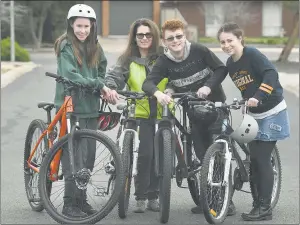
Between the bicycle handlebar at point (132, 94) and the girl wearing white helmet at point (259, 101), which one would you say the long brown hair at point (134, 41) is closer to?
the bicycle handlebar at point (132, 94)

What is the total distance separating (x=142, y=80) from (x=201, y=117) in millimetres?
647

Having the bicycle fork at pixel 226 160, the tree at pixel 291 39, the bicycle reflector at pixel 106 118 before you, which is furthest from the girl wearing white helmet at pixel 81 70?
the tree at pixel 291 39

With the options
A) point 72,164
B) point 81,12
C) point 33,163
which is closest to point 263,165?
point 72,164

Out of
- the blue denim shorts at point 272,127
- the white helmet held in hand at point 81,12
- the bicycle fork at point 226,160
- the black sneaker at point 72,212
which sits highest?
the white helmet held in hand at point 81,12

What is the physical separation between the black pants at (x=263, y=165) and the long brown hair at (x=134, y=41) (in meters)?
1.22

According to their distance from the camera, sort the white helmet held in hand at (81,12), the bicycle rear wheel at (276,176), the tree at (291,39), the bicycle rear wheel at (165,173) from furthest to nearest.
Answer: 1. the tree at (291,39)
2. the bicycle rear wheel at (276,176)
3. the white helmet held in hand at (81,12)
4. the bicycle rear wheel at (165,173)

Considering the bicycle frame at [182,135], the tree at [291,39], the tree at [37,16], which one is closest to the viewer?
the bicycle frame at [182,135]

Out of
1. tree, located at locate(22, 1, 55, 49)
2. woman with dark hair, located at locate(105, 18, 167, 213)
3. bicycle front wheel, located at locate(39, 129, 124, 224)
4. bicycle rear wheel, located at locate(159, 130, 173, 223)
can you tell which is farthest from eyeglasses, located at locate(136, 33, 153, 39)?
tree, located at locate(22, 1, 55, 49)

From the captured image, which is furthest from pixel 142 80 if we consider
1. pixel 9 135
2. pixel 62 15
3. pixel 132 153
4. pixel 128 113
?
pixel 62 15

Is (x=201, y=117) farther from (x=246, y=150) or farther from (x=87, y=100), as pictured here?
(x=87, y=100)

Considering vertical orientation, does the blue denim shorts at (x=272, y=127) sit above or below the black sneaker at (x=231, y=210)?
above

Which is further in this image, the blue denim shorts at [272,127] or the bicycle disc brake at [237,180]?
the bicycle disc brake at [237,180]

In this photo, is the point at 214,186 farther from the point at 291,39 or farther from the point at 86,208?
the point at 291,39

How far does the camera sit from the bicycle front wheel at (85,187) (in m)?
5.28
